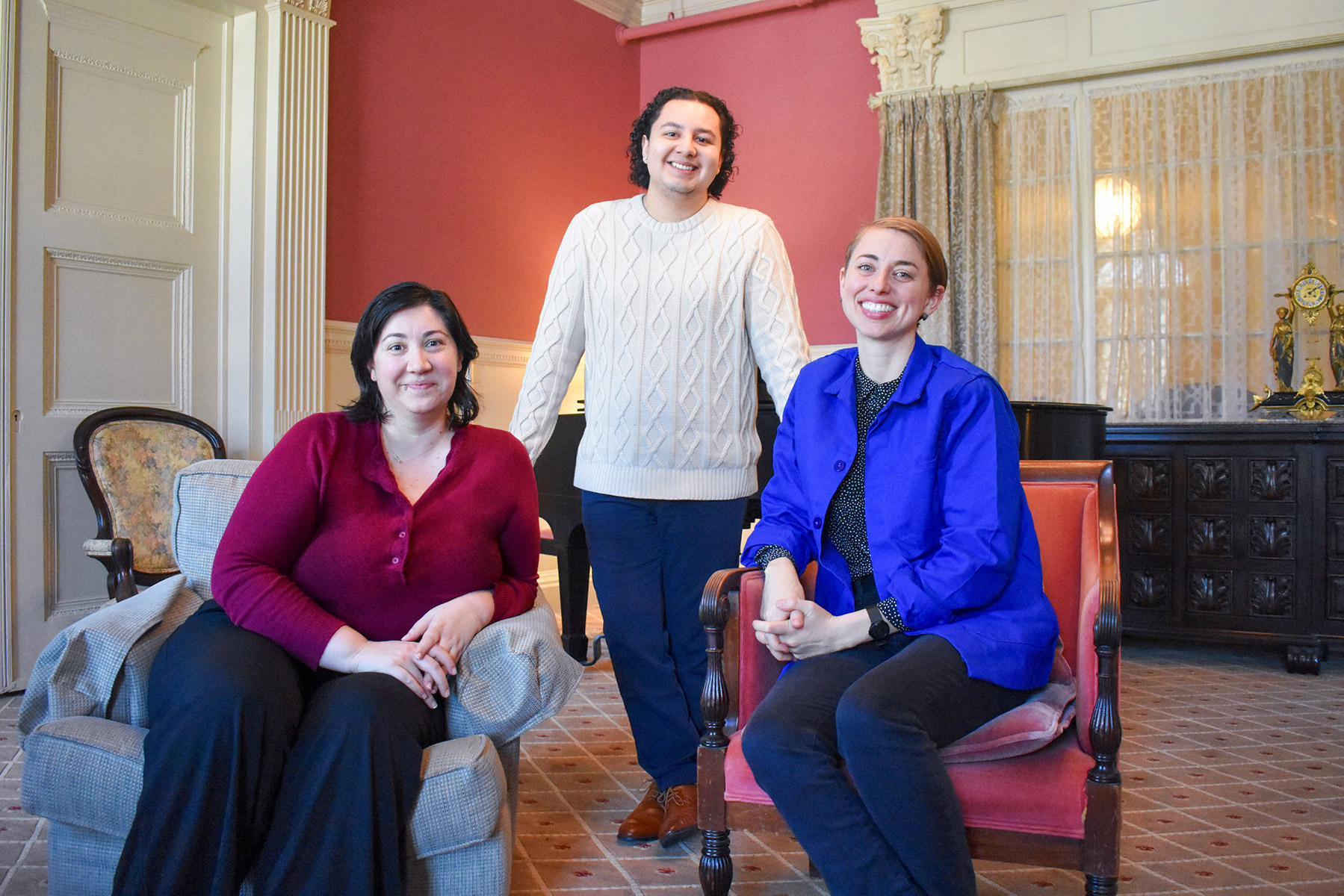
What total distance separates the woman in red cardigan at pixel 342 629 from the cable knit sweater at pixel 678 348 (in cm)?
31

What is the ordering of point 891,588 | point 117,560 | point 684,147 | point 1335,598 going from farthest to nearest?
point 1335,598 < point 117,560 < point 684,147 < point 891,588

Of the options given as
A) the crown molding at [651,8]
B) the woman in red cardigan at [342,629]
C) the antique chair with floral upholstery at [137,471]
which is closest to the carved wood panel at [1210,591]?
the woman in red cardigan at [342,629]

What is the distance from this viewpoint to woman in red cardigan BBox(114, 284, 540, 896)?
1394 mm

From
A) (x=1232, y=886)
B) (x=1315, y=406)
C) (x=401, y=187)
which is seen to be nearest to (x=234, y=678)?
(x=1232, y=886)

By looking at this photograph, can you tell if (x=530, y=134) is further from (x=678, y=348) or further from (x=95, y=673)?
(x=95, y=673)

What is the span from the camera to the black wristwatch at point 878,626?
160cm

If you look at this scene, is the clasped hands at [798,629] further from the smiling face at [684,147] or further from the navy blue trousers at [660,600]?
the smiling face at [684,147]

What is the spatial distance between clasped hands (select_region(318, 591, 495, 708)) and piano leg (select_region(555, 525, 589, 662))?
194cm

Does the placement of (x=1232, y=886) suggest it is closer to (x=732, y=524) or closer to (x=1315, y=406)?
(x=732, y=524)

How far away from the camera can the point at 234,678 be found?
4.79 ft

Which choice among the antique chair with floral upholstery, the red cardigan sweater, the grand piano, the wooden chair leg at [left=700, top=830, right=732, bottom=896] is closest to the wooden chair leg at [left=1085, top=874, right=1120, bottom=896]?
the wooden chair leg at [left=700, top=830, right=732, bottom=896]

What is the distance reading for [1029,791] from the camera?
1.44 metres

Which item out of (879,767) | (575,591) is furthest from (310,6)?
(879,767)

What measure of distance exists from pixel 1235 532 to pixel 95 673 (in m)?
3.95
